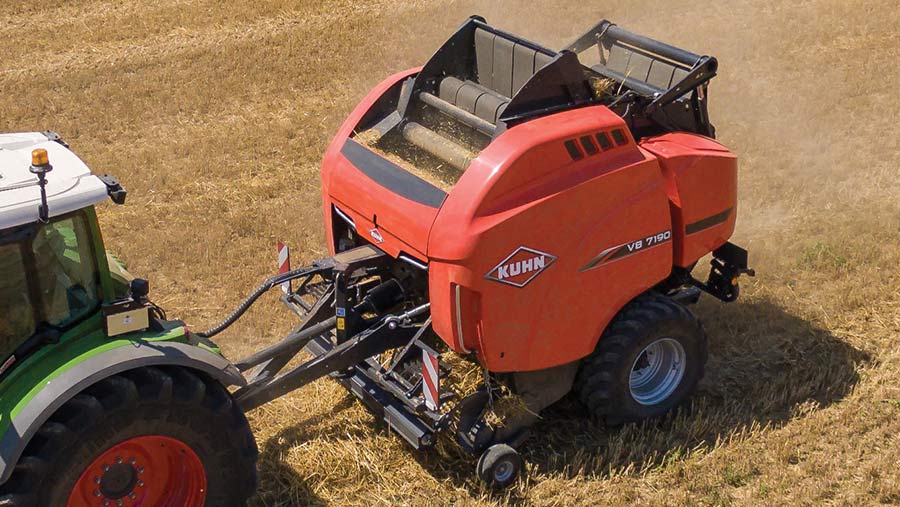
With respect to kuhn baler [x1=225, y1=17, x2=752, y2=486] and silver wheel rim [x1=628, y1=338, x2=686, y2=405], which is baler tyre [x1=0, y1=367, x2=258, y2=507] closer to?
kuhn baler [x1=225, y1=17, x2=752, y2=486]

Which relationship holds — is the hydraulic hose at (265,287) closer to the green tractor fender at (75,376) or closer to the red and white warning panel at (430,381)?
the red and white warning panel at (430,381)

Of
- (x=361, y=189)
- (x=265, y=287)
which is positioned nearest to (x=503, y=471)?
(x=265, y=287)

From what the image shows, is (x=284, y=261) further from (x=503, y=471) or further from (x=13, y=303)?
(x=13, y=303)

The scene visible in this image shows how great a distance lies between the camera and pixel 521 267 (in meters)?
5.34

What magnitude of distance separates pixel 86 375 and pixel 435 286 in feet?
5.94

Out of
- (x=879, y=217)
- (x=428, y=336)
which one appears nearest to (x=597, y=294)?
(x=428, y=336)

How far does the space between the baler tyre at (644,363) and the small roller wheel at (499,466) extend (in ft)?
2.06

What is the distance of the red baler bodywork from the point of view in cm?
526

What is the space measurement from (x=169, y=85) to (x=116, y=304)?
26.7 ft

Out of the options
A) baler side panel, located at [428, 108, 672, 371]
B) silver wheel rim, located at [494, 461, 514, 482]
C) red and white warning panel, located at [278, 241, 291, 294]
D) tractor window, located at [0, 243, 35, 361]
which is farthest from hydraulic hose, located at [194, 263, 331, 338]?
silver wheel rim, located at [494, 461, 514, 482]

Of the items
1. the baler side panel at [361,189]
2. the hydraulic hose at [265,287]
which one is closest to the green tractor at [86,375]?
the hydraulic hose at [265,287]

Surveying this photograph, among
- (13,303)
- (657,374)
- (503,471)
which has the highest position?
(13,303)

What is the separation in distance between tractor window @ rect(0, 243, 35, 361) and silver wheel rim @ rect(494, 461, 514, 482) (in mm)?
2509

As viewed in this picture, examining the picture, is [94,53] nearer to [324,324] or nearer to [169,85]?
[169,85]
